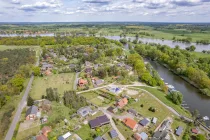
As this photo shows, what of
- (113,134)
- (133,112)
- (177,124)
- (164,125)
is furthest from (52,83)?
(177,124)

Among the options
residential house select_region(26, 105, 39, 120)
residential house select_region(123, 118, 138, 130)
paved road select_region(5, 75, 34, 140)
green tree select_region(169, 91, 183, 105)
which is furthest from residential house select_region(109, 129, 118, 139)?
green tree select_region(169, 91, 183, 105)

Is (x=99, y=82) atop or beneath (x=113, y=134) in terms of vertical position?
atop

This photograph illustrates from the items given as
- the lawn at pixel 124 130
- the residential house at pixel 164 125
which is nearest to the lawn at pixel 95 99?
the lawn at pixel 124 130

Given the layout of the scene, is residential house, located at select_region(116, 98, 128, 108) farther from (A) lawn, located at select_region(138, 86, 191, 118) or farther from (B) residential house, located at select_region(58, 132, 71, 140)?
(B) residential house, located at select_region(58, 132, 71, 140)

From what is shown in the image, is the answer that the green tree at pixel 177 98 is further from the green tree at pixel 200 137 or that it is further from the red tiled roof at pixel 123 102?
the red tiled roof at pixel 123 102

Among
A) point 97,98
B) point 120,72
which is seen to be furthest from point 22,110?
point 120,72

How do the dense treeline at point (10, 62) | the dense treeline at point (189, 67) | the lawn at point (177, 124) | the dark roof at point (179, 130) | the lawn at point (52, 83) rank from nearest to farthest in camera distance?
the dark roof at point (179, 130) < the lawn at point (177, 124) < the lawn at point (52, 83) < the dense treeline at point (189, 67) < the dense treeline at point (10, 62)

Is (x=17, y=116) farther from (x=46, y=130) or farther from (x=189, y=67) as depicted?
(x=189, y=67)
